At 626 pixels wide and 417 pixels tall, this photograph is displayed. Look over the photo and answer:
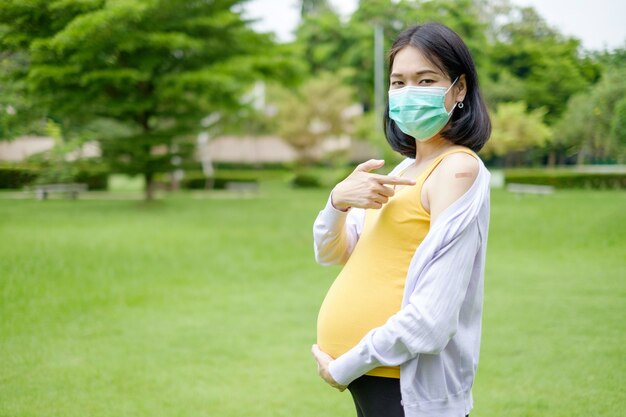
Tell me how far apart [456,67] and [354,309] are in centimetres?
69

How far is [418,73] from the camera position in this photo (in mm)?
1693

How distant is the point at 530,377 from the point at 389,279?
3.30 meters

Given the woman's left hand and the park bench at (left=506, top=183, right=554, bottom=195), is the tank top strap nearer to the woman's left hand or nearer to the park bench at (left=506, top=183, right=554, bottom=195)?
the woman's left hand

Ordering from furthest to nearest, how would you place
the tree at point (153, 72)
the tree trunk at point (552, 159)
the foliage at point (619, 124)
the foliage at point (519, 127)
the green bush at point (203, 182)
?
the green bush at point (203, 182) → the tree at point (153, 72) → the tree trunk at point (552, 159) → the foliage at point (519, 127) → the foliage at point (619, 124)

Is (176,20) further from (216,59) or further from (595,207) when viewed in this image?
(595,207)

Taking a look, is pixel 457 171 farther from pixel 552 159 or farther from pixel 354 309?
pixel 552 159

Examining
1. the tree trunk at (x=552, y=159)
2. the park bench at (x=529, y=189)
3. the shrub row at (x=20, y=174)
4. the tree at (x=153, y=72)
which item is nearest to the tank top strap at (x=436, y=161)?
the shrub row at (x=20, y=174)

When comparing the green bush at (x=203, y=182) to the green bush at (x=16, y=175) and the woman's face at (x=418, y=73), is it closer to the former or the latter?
the green bush at (x=16, y=175)

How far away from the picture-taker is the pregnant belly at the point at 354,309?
1.64m

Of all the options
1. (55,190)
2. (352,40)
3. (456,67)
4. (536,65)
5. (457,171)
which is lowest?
(55,190)

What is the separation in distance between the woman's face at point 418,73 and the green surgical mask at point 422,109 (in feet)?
0.05

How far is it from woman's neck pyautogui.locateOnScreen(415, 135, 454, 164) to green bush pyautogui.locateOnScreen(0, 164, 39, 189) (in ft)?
37.8

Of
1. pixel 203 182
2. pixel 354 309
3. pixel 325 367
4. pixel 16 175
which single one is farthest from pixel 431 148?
pixel 203 182

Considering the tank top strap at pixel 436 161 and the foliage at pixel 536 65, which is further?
the foliage at pixel 536 65
